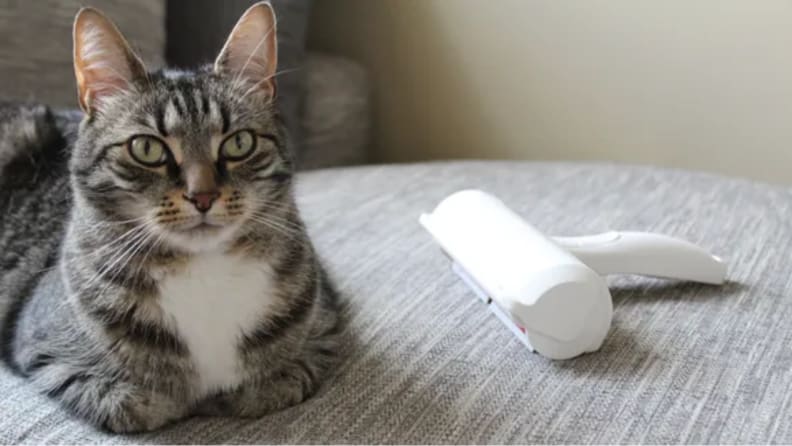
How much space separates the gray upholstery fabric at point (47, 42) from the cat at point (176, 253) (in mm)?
679

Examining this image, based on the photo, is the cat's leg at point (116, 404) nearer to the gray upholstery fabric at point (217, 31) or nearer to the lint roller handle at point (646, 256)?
the lint roller handle at point (646, 256)

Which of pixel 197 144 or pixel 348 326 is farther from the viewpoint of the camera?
pixel 348 326

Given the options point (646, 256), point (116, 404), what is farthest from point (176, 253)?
point (646, 256)

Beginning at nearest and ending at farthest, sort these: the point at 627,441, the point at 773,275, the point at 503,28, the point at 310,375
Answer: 1. the point at 627,441
2. the point at 310,375
3. the point at 773,275
4. the point at 503,28

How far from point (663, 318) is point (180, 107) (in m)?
0.63

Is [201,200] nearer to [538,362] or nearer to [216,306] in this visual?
[216,306]

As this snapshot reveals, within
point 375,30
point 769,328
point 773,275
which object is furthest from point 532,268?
point 375,30

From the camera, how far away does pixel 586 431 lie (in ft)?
2.60

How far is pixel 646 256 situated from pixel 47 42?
112 cm

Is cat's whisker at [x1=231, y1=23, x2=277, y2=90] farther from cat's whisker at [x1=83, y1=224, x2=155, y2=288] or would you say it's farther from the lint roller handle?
the lint roller handle

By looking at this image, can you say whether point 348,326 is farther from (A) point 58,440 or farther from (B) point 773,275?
(B) point 773,275

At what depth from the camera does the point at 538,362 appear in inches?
36.3

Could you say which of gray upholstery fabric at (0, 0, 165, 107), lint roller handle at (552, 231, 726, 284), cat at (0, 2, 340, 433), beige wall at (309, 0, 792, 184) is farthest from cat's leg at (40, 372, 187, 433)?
beige wall at (309, 0, 792, 184)

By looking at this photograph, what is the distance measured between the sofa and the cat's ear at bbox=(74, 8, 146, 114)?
0.33 meters
